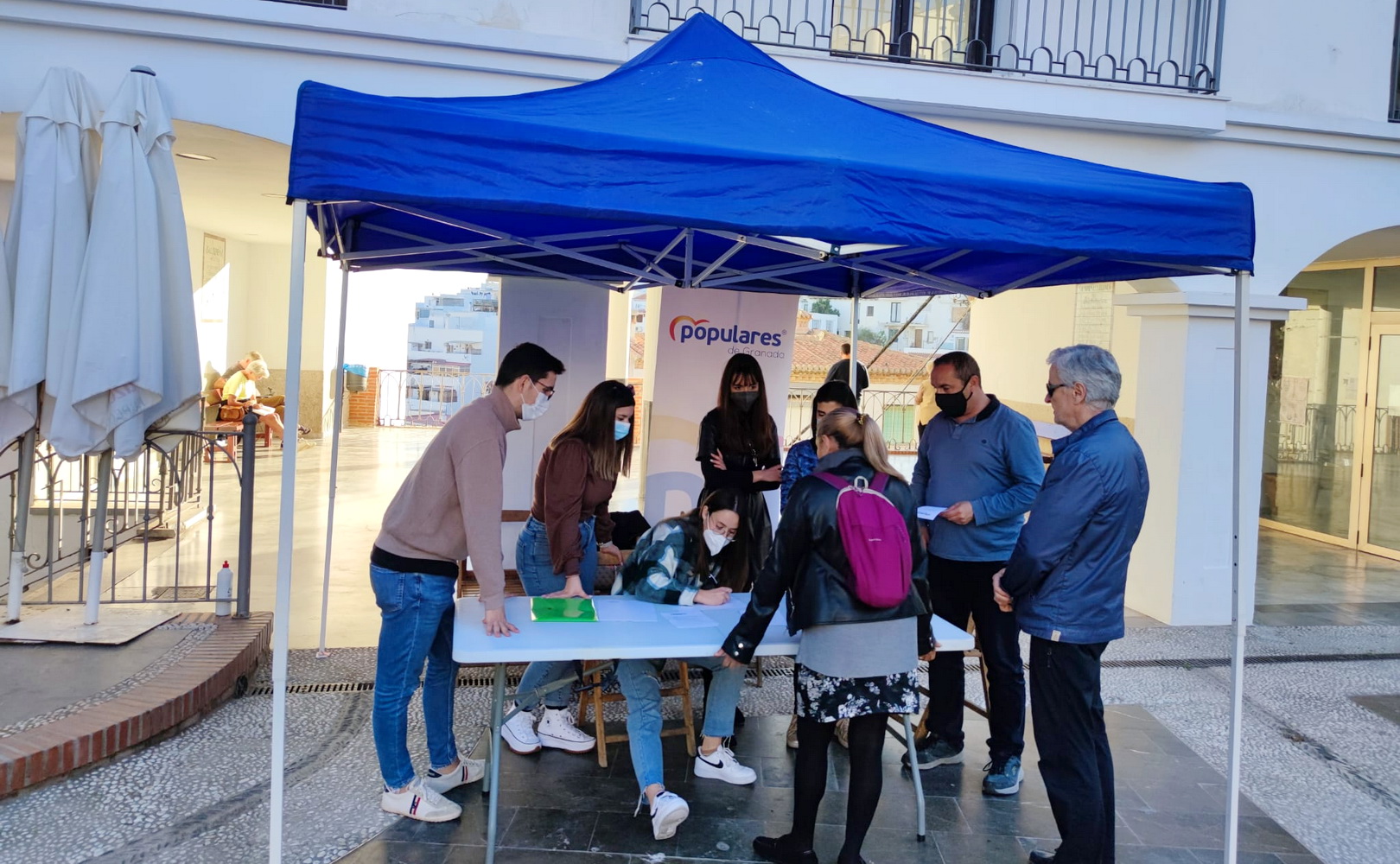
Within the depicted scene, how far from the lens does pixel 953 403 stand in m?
4.00

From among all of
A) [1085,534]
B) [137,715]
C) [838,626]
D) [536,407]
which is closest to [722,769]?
[838,626]

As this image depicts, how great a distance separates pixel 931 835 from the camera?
12.1 feet

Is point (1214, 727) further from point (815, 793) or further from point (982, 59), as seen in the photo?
point (982, 59)

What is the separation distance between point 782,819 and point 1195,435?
4372 mm

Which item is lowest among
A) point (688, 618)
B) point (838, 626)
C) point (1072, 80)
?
point (688, 618)

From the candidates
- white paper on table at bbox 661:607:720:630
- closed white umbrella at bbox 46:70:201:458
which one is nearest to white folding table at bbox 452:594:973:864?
white paper on table at bbox 661:607:720:630

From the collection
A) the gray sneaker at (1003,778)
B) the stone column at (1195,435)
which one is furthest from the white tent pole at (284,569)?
the stone column at (1195,435)

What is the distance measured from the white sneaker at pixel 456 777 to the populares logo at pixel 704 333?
3.30 metres

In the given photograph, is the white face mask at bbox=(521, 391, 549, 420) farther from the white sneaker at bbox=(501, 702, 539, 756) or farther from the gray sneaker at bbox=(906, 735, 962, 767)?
the gray sneaker at bbox=(906, 735, 962, 767)

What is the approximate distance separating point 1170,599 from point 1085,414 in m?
4.13

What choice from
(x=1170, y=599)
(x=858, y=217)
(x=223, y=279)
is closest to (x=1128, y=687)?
(x=1170, y=599)

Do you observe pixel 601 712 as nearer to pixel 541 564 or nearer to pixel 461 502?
pixel 541 564

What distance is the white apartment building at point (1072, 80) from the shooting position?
562 centimetres

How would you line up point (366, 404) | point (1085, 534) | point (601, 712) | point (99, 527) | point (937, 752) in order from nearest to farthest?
point (1085, 534) < point (601, 712) < point (937, 752) < point (99, 527) < point (366, 404)
